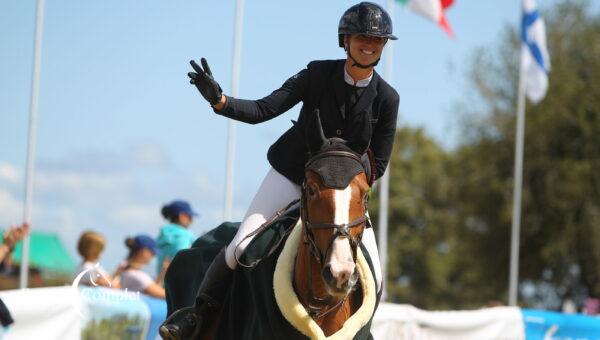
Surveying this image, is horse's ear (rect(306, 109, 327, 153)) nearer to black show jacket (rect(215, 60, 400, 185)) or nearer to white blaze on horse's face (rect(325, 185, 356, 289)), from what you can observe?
black show jacket (rect(215, 60, 400, 185))

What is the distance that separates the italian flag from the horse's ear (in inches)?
670

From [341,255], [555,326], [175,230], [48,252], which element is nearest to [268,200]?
[341,255]

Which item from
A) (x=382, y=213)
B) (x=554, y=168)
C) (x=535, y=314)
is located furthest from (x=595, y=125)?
(x=535, y=314)

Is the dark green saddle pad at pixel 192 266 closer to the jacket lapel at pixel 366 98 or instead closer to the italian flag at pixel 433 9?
the jacket lapel at pixel 366 98

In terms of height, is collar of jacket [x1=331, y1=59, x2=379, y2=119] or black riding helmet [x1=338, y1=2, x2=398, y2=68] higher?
black riding helmet [x1=338, y1=2, x2=398, y2=68]

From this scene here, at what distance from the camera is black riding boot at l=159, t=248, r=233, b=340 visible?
27.3 feet

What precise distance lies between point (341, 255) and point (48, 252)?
143 feet

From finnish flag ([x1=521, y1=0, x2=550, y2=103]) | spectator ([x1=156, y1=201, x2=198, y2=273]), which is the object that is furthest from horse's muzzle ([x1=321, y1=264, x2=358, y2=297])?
finnish flag ([x1=521, y1=0, x2=550, y2=103])

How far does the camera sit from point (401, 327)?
14039 mm

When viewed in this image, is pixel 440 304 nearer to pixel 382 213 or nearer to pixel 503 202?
pixel 503 202

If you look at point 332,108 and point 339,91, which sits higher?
point 339,91

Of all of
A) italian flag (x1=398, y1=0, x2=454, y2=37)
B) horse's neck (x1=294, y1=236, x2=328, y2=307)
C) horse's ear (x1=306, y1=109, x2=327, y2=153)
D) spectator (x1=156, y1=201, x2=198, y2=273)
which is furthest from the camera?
italian flag (x1=398, y1=0, x2=454, y2=37)

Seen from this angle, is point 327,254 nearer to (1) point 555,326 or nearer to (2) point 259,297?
(2) point 259,297

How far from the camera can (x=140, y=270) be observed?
42.5 ft
